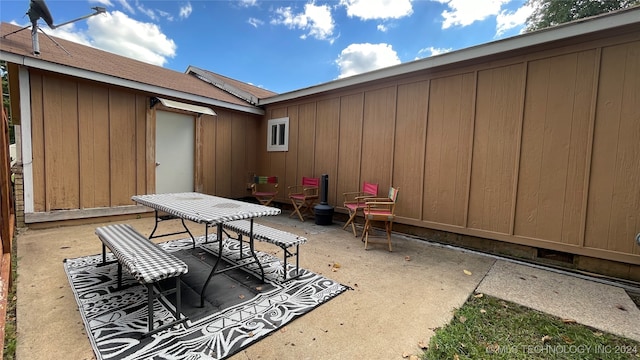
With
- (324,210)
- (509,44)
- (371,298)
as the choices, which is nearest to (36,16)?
(324,210)

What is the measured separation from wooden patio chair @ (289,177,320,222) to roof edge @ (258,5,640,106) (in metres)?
2.01

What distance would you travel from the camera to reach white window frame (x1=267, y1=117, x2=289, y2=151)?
6.51 m

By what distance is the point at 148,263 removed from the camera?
181 centimetres

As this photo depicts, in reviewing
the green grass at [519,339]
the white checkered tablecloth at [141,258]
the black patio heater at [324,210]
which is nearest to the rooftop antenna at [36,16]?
the white checkered tablecloth at [141,258]

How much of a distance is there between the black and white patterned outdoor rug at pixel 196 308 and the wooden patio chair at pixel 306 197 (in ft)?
8.11

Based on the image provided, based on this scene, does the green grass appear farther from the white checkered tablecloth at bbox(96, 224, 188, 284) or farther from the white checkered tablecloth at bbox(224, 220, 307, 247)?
the white checkered tablecloth at bbox(96, 224, 188, 284)

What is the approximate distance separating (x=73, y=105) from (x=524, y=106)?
22.9ft

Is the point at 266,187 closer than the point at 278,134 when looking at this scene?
No

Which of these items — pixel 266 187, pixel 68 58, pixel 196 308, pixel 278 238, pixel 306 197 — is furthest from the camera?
pixel 266 187

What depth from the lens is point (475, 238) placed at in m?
3.88

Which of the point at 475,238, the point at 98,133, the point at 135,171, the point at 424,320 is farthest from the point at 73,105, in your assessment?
the point at 475,238

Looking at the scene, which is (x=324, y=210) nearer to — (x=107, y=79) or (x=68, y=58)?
(x=107, y=79)

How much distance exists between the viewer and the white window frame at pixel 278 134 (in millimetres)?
6512

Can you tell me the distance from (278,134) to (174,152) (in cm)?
243
